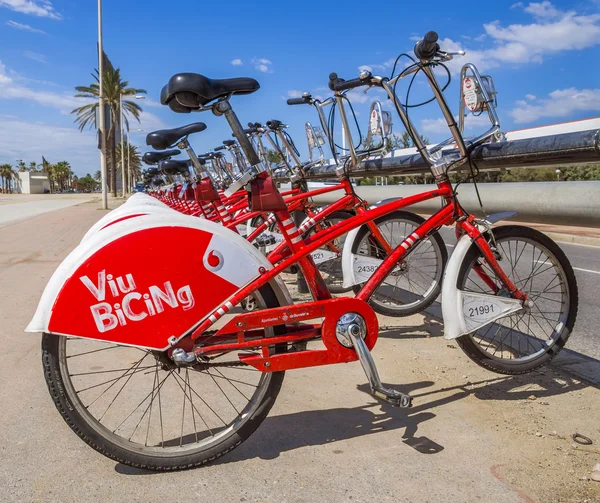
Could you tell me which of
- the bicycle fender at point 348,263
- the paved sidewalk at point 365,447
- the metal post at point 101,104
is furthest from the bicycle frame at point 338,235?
the metal post at point 101,104

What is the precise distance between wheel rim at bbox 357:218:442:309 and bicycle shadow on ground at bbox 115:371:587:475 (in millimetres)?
1103

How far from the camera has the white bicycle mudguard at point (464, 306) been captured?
2.86 m

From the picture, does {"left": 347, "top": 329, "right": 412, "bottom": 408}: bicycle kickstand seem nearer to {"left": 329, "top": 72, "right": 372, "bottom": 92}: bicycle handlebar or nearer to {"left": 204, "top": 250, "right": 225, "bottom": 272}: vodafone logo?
{"left": 204, "top": 250, "right": 225, "bottom": 272}: vodafone logo

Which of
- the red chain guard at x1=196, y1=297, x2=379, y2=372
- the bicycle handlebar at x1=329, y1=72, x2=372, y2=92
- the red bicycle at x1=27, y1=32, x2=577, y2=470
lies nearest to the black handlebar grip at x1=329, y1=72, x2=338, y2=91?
the bicycle handlebar at x1=329, y1=72, x2=372, y2=92

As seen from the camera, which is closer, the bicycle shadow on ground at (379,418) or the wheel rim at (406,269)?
the bicycle shadow on ground at (379,418)

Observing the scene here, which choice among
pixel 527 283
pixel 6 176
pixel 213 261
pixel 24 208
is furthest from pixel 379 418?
pixel 6 176

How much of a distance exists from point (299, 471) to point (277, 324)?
60 centimetres

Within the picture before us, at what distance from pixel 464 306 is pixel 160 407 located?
1.58 metres

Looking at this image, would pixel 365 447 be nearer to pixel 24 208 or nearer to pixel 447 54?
pixel 447 54

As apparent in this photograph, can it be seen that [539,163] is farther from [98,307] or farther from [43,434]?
[43,434]

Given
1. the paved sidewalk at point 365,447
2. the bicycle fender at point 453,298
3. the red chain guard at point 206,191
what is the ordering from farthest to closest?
the red chain guard at point 206,191 < the bicycle fender at point 453,298 < the paved sidewalk at point 365,447

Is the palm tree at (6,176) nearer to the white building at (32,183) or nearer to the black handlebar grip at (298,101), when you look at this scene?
the white building at (32,183)

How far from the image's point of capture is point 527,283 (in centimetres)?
346

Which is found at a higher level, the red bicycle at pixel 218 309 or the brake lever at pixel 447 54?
the brake lever at pixel 447 54
